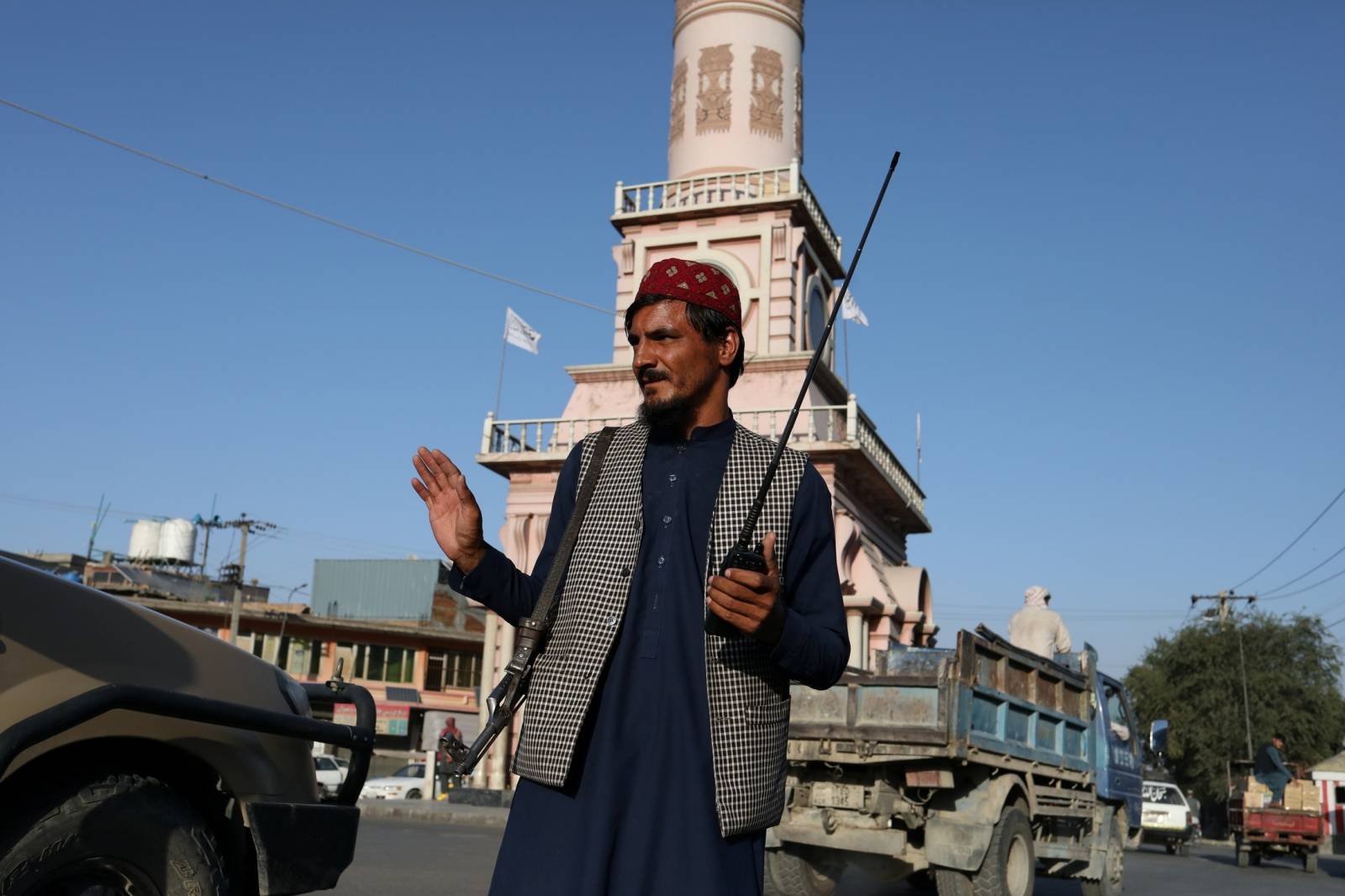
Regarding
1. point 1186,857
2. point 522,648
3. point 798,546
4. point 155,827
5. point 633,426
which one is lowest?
point 1186,857

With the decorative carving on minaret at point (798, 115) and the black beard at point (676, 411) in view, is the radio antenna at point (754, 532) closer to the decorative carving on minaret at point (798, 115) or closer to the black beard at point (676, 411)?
the black beard at point (676, 411)

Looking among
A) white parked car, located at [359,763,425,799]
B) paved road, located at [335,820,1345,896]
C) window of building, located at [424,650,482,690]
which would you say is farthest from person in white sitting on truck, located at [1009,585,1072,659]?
window of building, located at [424,650,482,690]

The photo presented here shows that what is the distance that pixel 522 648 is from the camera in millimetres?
2543

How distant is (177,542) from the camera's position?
63.2 metres

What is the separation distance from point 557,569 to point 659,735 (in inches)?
18.7

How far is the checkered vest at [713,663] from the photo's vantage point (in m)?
2.35

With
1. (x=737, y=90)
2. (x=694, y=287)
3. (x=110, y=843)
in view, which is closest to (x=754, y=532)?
(x=694, y=287)

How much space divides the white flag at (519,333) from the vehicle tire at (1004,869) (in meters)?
19.1

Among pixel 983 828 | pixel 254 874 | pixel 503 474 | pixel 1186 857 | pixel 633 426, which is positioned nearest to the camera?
pixel 633 426

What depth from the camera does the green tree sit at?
1618 inches

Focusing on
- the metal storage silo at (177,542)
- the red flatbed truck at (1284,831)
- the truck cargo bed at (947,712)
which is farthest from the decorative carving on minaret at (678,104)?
the metal storage silo at (177,542)

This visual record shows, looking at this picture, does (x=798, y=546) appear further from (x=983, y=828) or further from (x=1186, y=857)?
(x=1186, y=857)

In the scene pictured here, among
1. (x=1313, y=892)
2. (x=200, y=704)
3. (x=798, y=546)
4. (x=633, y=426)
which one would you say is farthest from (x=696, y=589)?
(x=1313, y=892)

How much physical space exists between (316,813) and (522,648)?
4.76ft
